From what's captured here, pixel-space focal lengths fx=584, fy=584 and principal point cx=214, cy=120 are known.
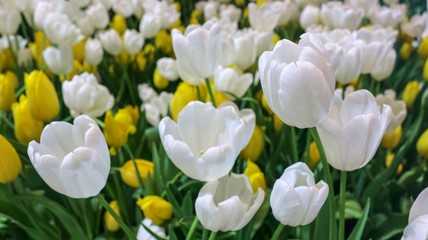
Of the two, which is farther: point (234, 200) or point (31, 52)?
point (31, 52)

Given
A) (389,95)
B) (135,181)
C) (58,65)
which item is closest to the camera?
(135,181)

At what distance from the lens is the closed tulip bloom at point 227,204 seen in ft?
1.39

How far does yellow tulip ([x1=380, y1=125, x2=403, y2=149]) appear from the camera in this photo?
2.71ft

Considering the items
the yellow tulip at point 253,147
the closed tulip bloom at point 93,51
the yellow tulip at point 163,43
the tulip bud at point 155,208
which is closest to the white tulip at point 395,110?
the yellow tulip at point 253,147

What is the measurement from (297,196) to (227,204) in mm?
54

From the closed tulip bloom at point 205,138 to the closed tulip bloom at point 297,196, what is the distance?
5 centimetres

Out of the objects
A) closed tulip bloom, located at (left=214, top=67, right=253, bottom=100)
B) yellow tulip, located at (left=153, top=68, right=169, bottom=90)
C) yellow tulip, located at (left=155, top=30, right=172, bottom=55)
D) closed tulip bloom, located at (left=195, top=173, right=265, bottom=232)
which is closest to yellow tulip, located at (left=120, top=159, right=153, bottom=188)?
closed tulip bloom, located at (left=214, top=67, right=253, bottom=100)

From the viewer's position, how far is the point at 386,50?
0.84 m

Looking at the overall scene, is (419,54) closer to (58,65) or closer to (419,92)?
(419,92)

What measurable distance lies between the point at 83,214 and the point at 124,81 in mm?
446

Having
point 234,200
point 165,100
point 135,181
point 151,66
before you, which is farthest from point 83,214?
point 151,66

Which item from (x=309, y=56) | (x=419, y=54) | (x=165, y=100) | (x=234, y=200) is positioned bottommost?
(x=419, y=54)

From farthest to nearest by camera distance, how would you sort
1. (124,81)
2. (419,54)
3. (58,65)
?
(419,54), (124,81), (58,65)

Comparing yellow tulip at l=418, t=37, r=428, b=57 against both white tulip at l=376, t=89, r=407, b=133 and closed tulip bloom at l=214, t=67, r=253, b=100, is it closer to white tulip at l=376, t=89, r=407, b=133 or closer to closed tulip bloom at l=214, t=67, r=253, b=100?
white tulip at l=376, t=89, r=407, b=133
